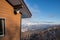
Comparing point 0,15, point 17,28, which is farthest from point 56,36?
point 0,15

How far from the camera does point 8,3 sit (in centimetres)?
1036

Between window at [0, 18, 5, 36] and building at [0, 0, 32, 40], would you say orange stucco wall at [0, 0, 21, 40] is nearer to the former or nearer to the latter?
building at [0, 0, 32, 40]

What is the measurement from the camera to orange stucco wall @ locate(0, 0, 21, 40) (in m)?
9.92

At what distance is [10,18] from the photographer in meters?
10.4

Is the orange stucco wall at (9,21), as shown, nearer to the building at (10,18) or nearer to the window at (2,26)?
the building at (10,18)

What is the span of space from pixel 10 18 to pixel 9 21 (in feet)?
0.73

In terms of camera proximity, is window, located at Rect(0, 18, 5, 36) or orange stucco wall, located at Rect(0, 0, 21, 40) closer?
window, located at Rect(0, 18, 5, 36)

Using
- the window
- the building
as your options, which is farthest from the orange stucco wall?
the window

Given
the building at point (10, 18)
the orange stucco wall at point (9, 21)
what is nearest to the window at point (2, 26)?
the building at point (10, 18)

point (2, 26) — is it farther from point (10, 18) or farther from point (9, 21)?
point (10, 18)

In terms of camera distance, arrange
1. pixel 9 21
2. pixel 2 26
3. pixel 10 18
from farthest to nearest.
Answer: pixel 10 18 < pixel 9 21 < pixel 2 26

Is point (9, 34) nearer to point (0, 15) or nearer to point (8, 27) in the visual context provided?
point (8, 27)

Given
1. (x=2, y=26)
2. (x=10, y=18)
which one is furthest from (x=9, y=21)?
(x=2, y=26)

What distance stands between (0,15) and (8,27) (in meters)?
0.97
